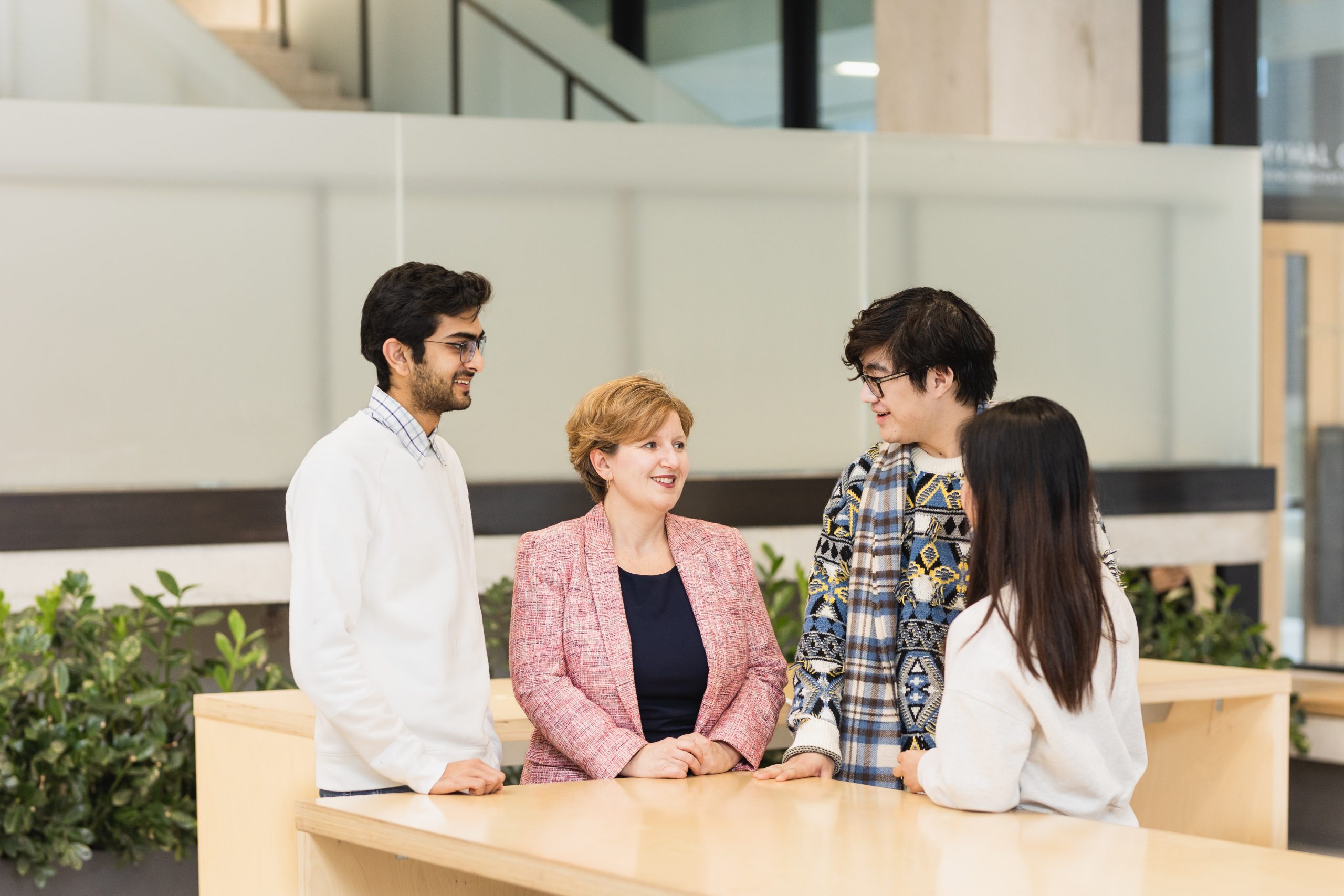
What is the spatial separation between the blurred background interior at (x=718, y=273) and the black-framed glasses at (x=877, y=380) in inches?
92.5

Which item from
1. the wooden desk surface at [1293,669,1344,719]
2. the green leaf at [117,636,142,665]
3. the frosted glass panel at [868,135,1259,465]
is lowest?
the wooden desk surface at [1293,669,1344,719]

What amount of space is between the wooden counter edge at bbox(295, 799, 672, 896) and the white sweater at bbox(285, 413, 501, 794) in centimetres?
12

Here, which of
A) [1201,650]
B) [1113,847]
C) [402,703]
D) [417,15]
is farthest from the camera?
[417,15]

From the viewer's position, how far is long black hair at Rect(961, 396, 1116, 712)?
6.85 feet

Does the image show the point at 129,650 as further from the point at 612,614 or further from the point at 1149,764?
the point at 1149,764

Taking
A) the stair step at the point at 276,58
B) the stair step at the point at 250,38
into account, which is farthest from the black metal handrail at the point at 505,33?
the stair step at the point at 250,38

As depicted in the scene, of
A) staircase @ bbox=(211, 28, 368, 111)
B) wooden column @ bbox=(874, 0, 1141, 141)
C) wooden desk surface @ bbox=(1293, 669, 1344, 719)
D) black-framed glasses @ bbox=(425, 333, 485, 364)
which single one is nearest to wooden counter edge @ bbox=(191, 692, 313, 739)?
black-framed glasses @ bbox=(425, 333, 485, 364)

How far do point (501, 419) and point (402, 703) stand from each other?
2540 mm

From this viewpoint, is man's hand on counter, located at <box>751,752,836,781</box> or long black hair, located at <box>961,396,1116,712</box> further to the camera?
man's hand on counter, located at <box>751,752,836,781</box>

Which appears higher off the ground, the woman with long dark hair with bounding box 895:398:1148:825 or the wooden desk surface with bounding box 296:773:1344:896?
the woman with long dark hair with bounding box 895:398:1148:825

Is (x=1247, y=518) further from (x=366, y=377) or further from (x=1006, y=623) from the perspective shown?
(x=1006, y=623)

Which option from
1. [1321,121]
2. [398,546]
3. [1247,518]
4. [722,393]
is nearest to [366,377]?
[722,393]

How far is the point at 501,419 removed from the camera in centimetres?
489

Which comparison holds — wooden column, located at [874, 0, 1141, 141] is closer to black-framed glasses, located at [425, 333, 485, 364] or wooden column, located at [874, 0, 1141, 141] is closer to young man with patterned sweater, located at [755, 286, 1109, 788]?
young man with patterned sweater, located at [755, 286, 1109, 788]
